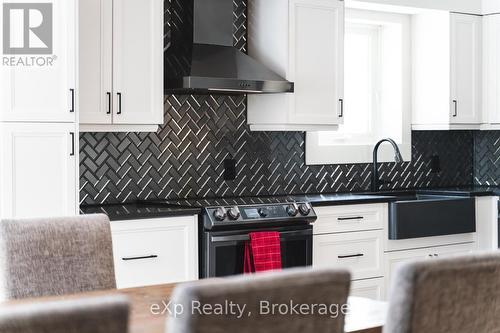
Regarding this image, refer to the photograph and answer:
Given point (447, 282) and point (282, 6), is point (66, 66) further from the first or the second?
point (447, 282)

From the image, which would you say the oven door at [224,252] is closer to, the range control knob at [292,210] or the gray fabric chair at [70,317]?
the range control knob at [292,210]

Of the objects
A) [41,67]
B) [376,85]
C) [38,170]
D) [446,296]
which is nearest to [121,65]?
[41,67]

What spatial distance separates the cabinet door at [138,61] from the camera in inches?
170

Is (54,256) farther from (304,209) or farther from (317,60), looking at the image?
(317,60)

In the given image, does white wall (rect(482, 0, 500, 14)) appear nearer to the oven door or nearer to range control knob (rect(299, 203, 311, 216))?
range control knob (rect(299, 203, 311, 216))

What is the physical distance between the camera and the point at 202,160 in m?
4.98

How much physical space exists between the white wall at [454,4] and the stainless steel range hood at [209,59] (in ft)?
3.88

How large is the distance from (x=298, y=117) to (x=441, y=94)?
1.39 metres

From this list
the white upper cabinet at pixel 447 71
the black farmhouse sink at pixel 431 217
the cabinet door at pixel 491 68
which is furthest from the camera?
the cabinet door at pixel 491 68

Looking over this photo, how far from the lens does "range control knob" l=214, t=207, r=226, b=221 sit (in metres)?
4.24

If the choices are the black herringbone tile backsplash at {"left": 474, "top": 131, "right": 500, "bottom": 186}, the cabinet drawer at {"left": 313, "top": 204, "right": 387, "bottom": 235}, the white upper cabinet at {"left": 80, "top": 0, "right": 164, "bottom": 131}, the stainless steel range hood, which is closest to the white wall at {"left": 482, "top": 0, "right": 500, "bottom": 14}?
the black herringbone tile backsplash at {"left": 474, "top": 131, "right": 500, "bottom": 186}

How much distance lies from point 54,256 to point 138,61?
1.98m

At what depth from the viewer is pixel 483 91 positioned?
6.07 meters

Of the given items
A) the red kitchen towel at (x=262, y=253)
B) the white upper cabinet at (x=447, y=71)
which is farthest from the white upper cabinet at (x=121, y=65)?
the white upper cabinet at (x=447, y=71)
